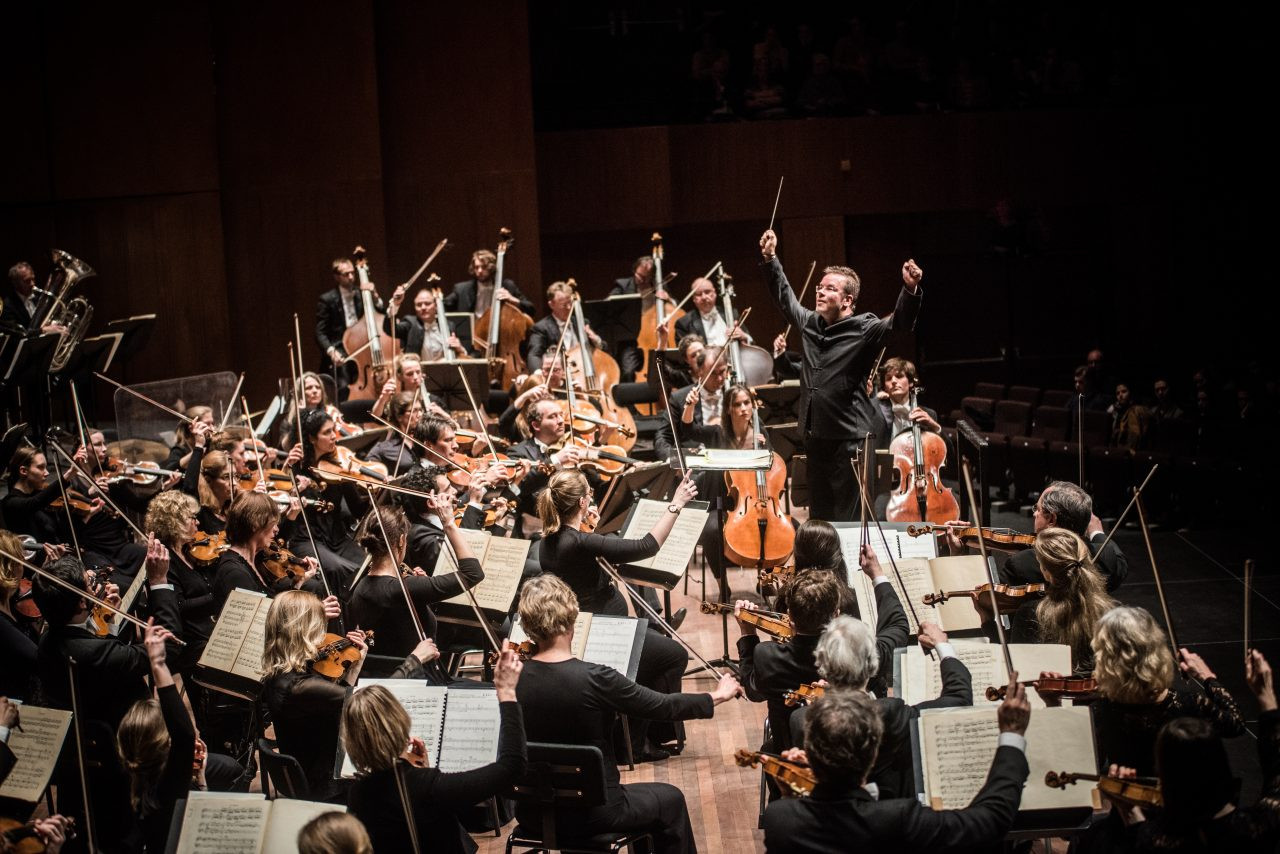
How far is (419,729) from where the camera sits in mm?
3686

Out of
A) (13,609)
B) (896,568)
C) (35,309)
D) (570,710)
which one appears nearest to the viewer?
(570,710)

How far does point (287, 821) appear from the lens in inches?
123

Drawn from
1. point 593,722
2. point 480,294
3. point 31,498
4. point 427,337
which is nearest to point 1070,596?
point 593,722

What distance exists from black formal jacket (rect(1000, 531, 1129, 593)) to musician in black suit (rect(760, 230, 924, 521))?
1.42 metres

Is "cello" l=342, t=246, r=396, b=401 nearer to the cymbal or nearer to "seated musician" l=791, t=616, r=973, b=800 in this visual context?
the cymbal

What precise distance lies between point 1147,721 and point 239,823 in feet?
7.98

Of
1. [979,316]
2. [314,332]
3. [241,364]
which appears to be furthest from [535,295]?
[979,316]

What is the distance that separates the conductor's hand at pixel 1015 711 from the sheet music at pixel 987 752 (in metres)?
0.24

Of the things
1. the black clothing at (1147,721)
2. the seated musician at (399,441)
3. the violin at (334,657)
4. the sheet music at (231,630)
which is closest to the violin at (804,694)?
the black clothing at (1147,721)

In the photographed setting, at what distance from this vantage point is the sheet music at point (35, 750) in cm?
356

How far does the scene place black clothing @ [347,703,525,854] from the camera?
Result: 321 centimetres

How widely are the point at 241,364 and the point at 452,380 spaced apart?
389cm

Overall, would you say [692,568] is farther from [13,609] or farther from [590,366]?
[13,609]

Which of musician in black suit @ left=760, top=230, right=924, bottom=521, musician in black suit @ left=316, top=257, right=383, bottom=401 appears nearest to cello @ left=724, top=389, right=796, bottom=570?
musician in black suit @ left=760, top=230, right=924, bottom=521
